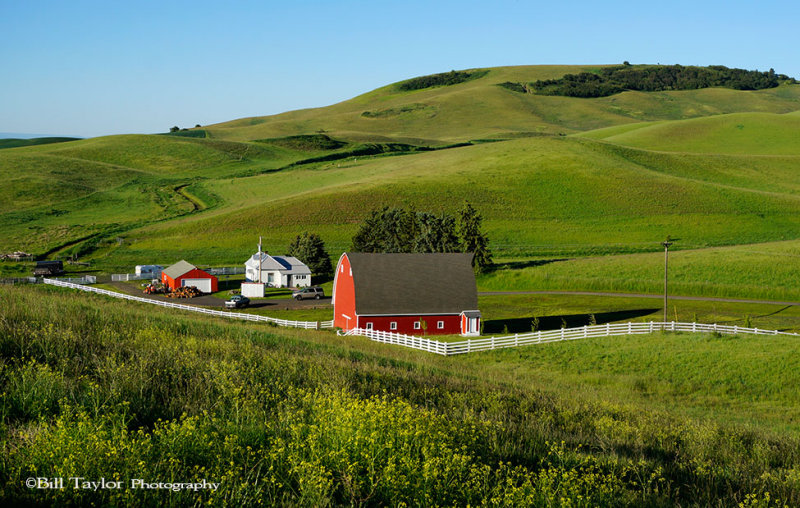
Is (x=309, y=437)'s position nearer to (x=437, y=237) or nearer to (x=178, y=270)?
(x=437, y=237)

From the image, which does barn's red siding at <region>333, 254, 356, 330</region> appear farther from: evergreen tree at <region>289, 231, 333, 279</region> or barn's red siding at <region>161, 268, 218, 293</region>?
evergreen tree at <region>289, 231, 333, 279</region>

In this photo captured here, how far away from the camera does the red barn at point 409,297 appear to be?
4700cm

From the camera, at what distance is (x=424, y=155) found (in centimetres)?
17662

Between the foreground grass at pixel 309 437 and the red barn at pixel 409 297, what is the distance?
1173 inches

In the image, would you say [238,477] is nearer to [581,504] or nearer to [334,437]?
[334,437]

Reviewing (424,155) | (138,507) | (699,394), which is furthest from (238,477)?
(424,155)

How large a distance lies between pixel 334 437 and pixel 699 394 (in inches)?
902

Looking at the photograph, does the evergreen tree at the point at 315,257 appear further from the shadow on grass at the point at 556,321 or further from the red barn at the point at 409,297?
the shadow on grass at the point at 556,321

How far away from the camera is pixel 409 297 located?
4744cm

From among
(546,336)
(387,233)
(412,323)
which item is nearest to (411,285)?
(412,323)

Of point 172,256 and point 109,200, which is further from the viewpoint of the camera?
point 109,200

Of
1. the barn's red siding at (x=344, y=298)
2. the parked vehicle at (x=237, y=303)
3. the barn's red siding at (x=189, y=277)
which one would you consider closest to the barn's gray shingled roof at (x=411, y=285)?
the barn's red siding at (x=344, y=298)

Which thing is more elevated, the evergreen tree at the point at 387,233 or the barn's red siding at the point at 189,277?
the evergreen tree at the point at 387,233

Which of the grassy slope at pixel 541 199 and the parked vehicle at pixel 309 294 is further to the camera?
the grassy slope at pixel 541 199
